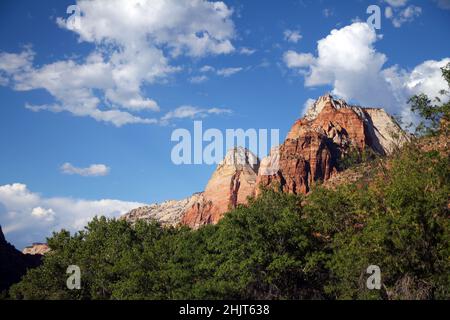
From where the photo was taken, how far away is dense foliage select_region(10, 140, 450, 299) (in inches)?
1087

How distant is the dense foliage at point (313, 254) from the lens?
2761 cm

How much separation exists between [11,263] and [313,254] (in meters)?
102

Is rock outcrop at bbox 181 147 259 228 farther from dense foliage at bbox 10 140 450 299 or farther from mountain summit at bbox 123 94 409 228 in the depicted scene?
dense foliage at bbox 10 140 450 299

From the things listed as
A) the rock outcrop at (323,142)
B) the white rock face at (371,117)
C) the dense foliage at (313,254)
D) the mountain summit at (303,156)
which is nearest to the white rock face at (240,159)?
the mountain summit at (303,156)

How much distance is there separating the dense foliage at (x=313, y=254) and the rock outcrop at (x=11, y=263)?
64.5 m

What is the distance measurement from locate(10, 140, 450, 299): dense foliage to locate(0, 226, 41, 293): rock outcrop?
6445 centimetres

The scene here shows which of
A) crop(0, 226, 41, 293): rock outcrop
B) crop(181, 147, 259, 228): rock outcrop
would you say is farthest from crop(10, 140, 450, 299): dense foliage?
crop(181, 147, 259, 228): rock outcrop

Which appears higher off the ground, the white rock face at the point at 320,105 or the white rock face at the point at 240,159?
the white rock face at the point at 320,105

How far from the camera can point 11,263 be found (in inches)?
4496

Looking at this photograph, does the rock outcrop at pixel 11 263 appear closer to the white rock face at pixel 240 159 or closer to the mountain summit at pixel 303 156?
the mountain summit at pixel 303 156

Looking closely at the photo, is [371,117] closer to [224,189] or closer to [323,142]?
[323,142]

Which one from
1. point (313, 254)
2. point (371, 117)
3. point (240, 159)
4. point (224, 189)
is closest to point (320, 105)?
point (371, 117)
